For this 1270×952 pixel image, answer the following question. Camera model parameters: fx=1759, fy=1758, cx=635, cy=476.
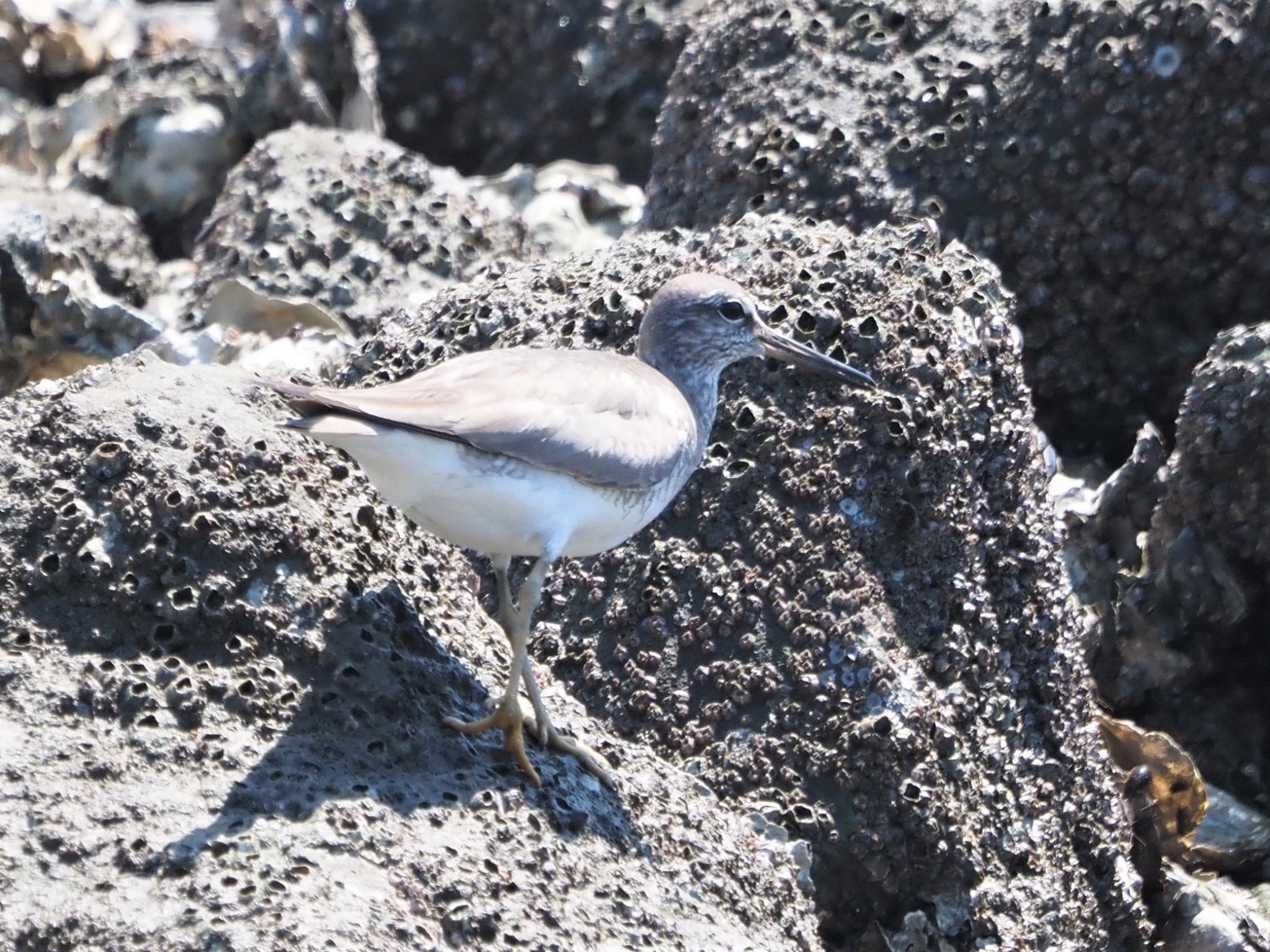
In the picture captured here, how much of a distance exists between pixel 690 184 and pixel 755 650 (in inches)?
120

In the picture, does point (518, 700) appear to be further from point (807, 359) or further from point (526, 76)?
point (526, 76)

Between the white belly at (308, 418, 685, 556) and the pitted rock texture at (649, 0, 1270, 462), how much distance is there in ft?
9.23

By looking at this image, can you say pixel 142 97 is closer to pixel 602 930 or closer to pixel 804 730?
pixel 804 730

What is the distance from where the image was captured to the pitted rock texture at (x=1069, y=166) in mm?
7402

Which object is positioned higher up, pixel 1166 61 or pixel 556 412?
pixel 1166 61

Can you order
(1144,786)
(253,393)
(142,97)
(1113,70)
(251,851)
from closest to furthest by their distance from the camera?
1. (251,851)
2. (253,393)
3. (1144,786)
4. (1113,70)
5. (142,97)

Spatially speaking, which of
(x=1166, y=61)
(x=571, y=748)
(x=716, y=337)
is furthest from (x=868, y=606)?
(x=1166, y=61)

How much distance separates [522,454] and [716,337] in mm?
1074

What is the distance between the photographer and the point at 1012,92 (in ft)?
24.9

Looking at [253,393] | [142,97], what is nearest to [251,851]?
[253,393]

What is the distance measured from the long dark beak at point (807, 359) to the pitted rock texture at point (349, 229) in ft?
8.95

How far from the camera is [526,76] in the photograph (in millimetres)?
10820

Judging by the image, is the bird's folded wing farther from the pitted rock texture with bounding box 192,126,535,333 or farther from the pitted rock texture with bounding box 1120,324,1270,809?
the pitted rock texture with bounding box 192,126,535,333

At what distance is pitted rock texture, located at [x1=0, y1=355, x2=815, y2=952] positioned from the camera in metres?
3.87
